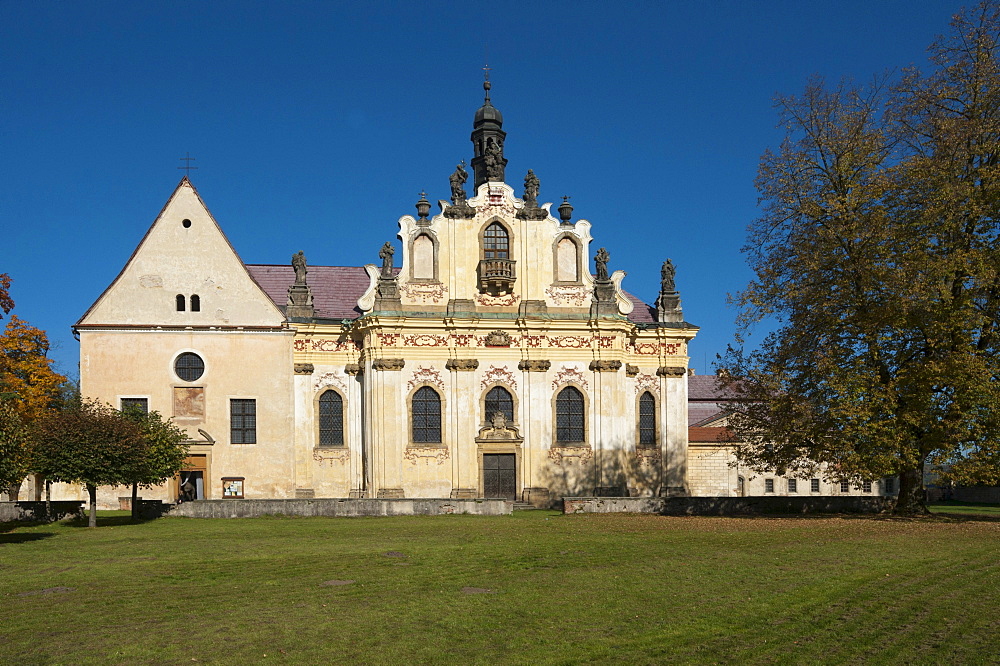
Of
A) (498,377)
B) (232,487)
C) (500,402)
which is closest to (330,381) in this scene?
(232,487)

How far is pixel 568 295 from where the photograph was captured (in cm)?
4381

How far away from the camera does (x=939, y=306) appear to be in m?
28.9

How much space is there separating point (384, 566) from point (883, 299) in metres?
18.9

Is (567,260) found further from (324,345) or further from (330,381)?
(330,381)

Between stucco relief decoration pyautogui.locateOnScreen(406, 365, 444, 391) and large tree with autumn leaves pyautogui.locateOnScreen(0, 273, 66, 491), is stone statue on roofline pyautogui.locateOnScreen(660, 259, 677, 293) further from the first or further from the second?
large tree with autumn leaves pyautogui.locateOnScreen(0, 273, 66, 491)

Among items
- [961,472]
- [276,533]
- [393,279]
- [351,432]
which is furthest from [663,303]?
[276,533]

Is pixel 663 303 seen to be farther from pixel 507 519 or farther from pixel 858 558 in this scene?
pixel 858 558

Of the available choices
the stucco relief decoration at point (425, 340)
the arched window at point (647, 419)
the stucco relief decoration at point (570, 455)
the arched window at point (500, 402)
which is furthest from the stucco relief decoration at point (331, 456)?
the arched window at point (647, 419)

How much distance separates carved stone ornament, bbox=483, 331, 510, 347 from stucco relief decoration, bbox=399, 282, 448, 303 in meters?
2.88

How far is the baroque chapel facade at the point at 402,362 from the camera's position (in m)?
41.4

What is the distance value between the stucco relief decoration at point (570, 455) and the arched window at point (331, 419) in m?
9.88

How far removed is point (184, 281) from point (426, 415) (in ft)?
41.4

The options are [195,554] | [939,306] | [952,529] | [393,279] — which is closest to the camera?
[195,554]

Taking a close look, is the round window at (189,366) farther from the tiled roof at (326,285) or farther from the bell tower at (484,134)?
the bell tower at (484,134)
